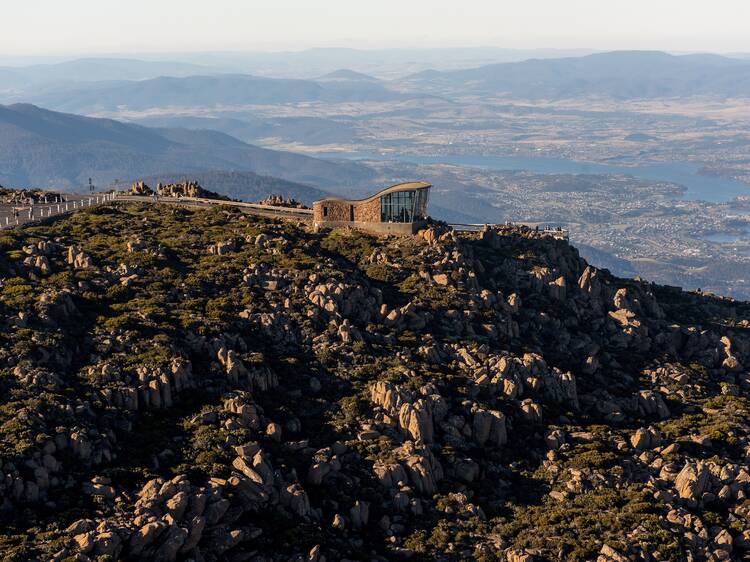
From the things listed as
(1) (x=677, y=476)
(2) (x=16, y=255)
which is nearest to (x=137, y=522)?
(1) (x=677, y=476)

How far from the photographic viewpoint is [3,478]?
57781 millimetres

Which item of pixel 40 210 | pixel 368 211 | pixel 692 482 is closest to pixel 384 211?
pixel 368 211

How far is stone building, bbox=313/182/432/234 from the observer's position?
4274 inches

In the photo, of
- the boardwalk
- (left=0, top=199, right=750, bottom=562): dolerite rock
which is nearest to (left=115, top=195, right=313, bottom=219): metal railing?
the boardwalk

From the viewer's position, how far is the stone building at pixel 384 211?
10856 cm

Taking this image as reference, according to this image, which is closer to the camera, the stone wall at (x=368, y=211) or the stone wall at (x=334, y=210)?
the stone wall at (x=368, y=211)

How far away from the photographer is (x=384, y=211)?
110125 mm

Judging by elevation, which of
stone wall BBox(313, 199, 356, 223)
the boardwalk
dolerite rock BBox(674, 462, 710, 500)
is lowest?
dolerite rock BBox(674, 462, 710, 500)

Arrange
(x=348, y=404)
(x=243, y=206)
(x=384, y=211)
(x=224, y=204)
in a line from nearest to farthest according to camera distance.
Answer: (x=348, y=404)
(x=384, y=211)
(x=224, y=204)
(x=243, y=206)

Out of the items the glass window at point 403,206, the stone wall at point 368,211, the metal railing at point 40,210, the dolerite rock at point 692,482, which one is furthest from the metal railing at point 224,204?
the dolerite rock at point 692,482

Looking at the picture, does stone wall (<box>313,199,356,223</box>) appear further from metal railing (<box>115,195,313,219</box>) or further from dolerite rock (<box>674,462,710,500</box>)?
dolerite rock (<box>674,462,710,500</box>)

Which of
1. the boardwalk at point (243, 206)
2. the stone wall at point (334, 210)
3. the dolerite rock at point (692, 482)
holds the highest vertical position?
the stone wall at point (334, 210)

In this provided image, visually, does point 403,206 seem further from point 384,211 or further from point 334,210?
point 334,210

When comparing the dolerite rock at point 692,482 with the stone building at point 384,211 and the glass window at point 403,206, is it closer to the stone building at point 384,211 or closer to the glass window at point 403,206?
the stone building at point 384,211
